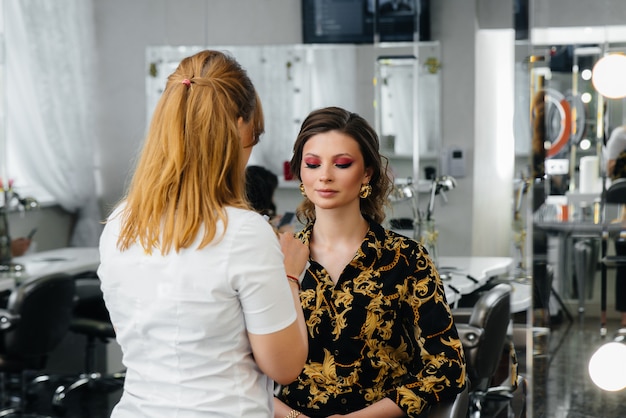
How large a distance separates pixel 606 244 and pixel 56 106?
2970 mm

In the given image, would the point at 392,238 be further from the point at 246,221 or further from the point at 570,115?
the point at 570,115

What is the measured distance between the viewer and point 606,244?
4.48 m

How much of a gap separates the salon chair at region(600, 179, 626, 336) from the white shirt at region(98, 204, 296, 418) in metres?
3.32

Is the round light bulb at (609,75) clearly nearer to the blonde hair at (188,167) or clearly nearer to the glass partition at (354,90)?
the glass partition at (354,90)

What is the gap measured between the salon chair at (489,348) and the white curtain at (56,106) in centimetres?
218

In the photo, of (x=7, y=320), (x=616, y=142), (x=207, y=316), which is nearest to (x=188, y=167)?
(x=207, y=316)

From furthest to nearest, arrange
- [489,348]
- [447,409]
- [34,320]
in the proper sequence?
1. [34,320]
2. [489,348]
3. [447,409]

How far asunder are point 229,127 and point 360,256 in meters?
0.56

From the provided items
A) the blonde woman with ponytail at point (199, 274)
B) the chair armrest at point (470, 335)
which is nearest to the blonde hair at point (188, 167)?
the blonde woman with ponytail at point (199, 274)

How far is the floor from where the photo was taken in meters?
4.11

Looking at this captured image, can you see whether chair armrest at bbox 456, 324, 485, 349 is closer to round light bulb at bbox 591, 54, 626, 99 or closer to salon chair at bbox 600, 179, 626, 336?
salon chair at bbox 600, 179, 626, 336

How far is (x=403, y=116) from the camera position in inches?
171

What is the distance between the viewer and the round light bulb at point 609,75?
4.30 m

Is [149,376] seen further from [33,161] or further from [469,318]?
[33,161]
